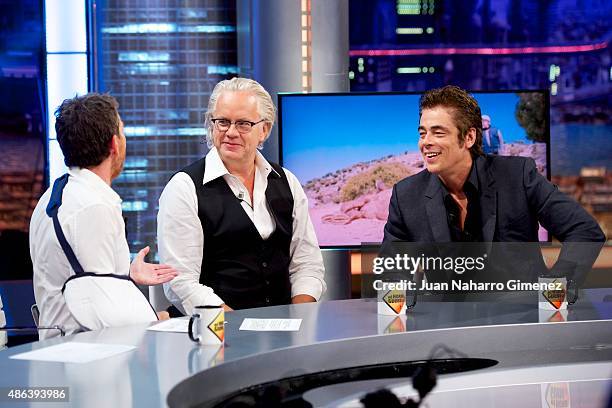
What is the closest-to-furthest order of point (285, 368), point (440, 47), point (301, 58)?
point (285, 368) → point (301, 58) → point (440, 47)

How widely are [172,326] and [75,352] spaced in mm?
362

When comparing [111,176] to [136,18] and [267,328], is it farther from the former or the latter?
[136,18]

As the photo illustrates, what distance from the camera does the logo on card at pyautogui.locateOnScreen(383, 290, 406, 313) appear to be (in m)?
2.41

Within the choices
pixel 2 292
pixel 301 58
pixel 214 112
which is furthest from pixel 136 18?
pixel 214 112

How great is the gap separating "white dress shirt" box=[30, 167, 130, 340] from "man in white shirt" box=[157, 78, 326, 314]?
21.9 inches

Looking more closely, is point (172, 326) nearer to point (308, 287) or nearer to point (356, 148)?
point (308, 287)

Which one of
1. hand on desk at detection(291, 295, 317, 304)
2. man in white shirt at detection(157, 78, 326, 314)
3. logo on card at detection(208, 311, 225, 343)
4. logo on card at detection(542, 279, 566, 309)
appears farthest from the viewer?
hand on desk at detection(291, 295, 317, 304)

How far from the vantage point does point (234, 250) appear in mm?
2992

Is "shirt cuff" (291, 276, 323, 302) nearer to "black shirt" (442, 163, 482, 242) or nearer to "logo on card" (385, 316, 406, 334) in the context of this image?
"black shirt" (442, 163, 482, 242)

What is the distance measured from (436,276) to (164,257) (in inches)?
36.5

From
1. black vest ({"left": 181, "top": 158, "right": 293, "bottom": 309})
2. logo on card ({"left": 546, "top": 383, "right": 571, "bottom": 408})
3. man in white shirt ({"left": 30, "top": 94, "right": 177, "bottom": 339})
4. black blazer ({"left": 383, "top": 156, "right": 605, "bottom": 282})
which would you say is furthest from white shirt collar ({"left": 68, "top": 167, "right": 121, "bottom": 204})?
logo on card ({"left": 546, "top": 383, "right": 571, "bottom": 408})

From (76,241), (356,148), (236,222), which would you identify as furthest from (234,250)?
(356,148)

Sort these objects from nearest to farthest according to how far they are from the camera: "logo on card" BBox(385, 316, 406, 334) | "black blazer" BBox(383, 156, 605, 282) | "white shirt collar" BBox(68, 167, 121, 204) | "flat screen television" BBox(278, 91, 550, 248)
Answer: "logo on card" BBox(385, 316, 406, 334), "white shirt collar" BBox(68, 167, 121, 204), "black blazer" BBox(383, 156, 605, 282), "flat screen television" BBox(278, 91, 550, 248)

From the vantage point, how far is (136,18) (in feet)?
17.7
